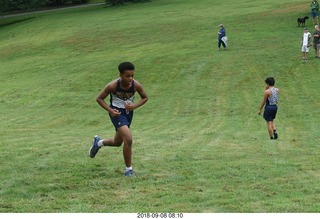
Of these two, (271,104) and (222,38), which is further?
(222,38)

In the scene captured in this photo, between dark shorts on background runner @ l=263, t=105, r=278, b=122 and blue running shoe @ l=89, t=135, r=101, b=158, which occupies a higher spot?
blue running shoe @ l=89, t=135, r=101, b=158

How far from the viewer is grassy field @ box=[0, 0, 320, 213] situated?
30.0ft

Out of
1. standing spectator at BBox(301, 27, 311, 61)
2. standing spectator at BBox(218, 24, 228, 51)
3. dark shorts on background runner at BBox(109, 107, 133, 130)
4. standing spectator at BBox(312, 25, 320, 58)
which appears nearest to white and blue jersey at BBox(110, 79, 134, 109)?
dark shorts on background runner at BBox(109, 107, 133, 130)

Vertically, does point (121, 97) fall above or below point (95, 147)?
above

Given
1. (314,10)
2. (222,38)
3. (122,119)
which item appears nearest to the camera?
(122,119)

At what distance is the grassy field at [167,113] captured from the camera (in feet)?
30.0

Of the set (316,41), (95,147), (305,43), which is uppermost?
A: (95,147)

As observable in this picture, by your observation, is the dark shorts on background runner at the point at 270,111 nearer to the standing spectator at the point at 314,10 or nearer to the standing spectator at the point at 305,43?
the standing spectator at the point at 305,43

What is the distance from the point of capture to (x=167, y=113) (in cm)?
2627

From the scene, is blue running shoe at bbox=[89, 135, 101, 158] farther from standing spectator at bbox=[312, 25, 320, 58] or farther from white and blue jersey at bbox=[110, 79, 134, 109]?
standing spectator at bbox=[312, 25, 320, 58]

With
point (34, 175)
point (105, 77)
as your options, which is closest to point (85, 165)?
point (34, 175)

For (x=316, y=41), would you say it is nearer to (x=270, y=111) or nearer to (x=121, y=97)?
(x=270, y=111)
